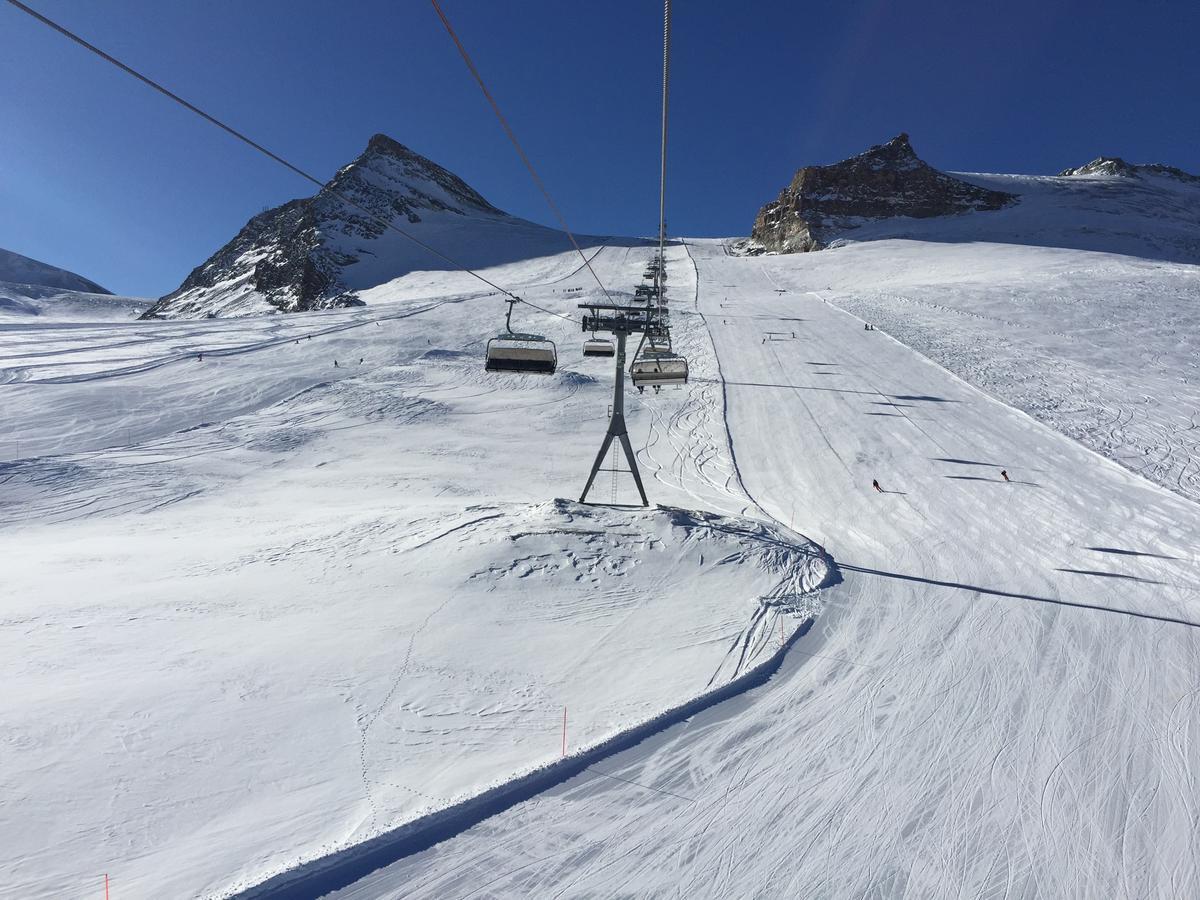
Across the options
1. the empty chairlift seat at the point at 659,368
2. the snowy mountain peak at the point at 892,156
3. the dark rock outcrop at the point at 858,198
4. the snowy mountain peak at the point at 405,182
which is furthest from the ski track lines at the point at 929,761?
the snowy mountain peak at the point at 892,156

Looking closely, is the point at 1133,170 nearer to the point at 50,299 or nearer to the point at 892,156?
the point at 892,156

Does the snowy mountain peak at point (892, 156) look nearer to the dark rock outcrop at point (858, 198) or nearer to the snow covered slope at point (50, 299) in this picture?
the dark rock outcrop at point (858, 198)

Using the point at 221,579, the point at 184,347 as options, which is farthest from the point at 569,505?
the point at 184,347

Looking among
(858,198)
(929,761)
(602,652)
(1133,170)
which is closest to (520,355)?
(602,652)

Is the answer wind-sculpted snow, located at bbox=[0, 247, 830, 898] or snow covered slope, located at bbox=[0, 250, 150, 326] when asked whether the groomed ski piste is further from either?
snow covered slope, located at bbox=[0, 250, 150, 326]

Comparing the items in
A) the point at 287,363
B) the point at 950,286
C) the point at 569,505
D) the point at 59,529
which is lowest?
the point at 59,529

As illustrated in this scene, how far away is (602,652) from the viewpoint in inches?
312

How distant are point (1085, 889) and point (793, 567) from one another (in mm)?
6189

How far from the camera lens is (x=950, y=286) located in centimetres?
4247

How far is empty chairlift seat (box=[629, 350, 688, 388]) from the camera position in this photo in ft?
47.7

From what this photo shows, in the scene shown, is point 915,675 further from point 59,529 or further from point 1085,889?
point 59,529

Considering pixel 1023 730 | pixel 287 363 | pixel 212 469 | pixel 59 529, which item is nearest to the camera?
pixel 1023 730

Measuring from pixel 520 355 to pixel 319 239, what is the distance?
7486 centimetres

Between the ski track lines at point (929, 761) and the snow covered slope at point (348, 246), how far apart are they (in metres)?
61.0
